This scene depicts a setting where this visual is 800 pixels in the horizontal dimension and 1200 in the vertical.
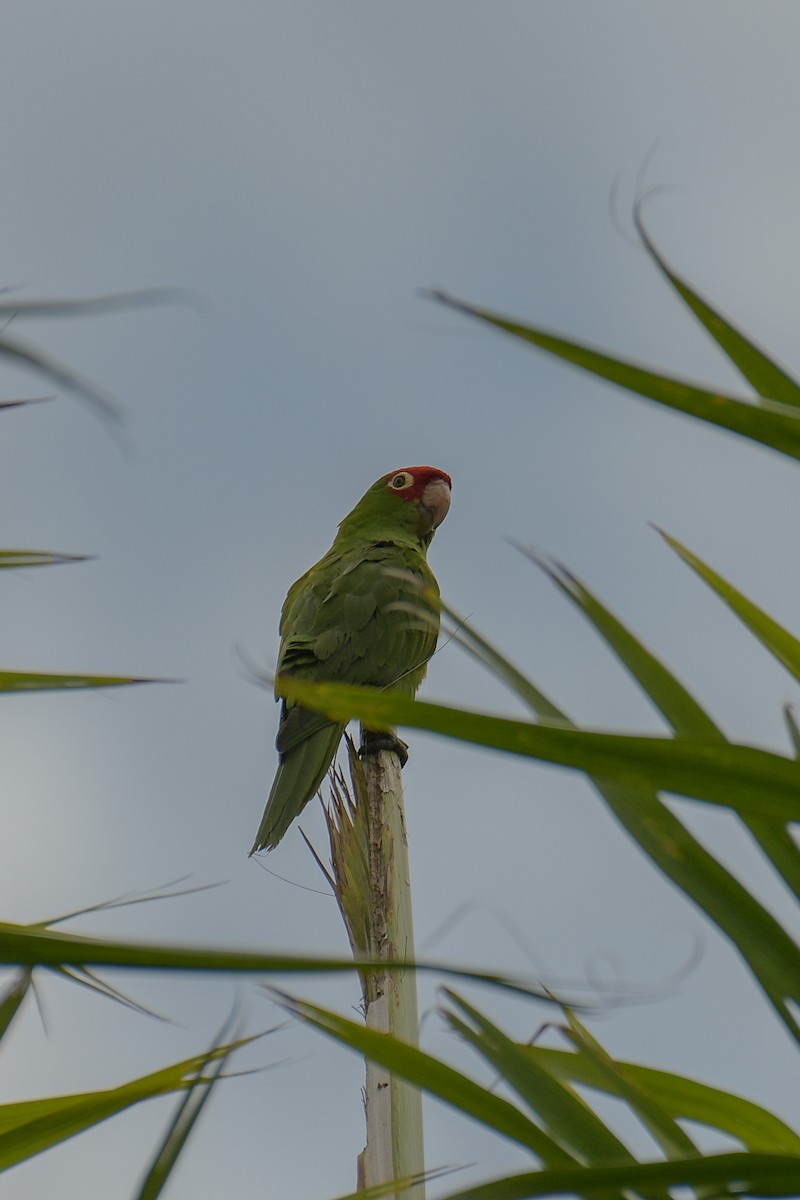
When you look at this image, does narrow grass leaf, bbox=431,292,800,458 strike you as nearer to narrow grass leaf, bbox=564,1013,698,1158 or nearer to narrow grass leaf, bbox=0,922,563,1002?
narrow grass leaf, bbox=0,922,563,1002

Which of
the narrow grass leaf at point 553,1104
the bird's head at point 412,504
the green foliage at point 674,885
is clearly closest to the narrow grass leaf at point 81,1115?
the green foliage at point 674,885

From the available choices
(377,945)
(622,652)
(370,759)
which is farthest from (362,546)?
(622,652)

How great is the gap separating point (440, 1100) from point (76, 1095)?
1.23 feet

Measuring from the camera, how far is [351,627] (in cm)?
433

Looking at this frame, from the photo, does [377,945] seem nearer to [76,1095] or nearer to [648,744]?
[76,1095]

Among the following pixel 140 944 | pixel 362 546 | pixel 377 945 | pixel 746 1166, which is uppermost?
pixel 362 546

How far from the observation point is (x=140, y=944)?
72 cm

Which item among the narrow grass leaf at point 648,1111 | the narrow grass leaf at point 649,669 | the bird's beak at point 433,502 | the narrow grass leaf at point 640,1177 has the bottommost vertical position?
the narrow grass leaf at point 640,1177

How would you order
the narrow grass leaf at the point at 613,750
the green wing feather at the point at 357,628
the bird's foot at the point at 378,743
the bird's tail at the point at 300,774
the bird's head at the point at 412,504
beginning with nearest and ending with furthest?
the narrow grass leaf at the point at 613,750 → the bird's foot at the point at 378,743 → the bird's tail at the point at 300,774 → the green wing feather at the point at 357,628 → the bird's head at the point at 412,504

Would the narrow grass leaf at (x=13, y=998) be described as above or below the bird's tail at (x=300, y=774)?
below

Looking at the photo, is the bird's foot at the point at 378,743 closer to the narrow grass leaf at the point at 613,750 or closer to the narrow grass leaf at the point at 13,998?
the narrow grass leaf at the point at 13,998

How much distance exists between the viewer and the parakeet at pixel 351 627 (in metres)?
3.87

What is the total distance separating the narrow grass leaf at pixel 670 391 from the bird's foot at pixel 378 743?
6.91 feet

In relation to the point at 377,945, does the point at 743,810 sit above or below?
below
